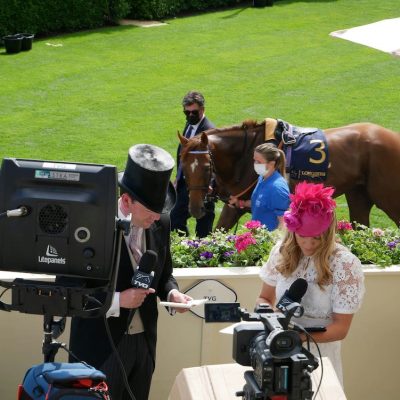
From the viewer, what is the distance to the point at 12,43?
20.4 metres

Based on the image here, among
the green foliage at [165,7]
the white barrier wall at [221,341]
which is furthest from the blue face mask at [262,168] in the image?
the green foliage at [165,7]

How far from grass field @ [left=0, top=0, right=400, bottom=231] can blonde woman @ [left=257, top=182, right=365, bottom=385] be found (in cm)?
696

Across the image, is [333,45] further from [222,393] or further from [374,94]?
[222,393]

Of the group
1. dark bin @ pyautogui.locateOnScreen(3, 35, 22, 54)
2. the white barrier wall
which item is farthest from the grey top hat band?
dark bin @ pyautogui.locateOnScreen(3, 35, 22, 54)

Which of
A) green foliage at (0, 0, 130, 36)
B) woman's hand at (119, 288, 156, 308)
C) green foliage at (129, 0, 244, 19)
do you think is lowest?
green foliage at (129, 0, 244, 19)

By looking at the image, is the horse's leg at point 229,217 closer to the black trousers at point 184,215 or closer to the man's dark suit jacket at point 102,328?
the black trousers at point 184,215

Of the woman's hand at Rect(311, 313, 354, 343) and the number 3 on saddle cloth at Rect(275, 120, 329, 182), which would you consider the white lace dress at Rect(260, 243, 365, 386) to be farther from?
the number 3 on saddle cloth at Rect(275, 120, 329, 182)

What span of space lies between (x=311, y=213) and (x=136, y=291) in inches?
37.0

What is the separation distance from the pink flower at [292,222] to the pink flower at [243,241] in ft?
5.38

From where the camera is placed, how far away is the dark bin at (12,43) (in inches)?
800

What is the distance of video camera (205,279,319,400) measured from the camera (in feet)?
12.6

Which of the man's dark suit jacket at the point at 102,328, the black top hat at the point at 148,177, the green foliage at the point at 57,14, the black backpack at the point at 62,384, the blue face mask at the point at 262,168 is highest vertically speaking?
the black top hat at the point at 148,177

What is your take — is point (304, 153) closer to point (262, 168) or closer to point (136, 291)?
point (262, 168)

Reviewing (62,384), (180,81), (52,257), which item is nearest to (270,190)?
(52,257)
